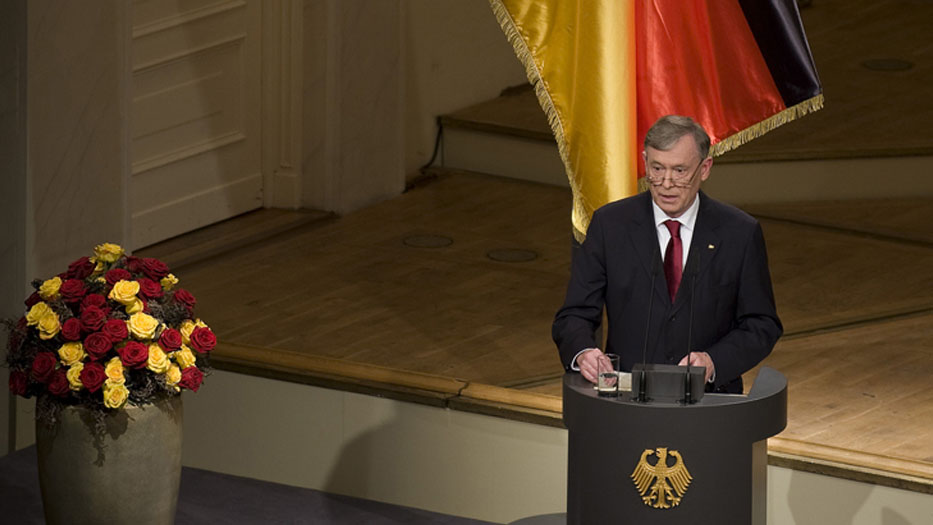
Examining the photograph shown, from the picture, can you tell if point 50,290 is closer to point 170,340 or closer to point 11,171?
point 170,340

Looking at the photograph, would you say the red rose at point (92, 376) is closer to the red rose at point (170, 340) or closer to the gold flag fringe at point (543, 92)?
the red rose at point (170, 340)

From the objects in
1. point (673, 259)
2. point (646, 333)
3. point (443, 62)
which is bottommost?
point (443, 62)

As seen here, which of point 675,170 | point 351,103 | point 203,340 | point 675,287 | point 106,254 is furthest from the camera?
point 351,103

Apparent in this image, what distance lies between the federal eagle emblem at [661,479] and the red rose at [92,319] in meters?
1.71

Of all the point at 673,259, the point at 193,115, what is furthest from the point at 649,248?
the point at 193,115

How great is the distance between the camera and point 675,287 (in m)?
4.21

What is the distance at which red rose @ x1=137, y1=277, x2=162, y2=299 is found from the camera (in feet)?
16.2

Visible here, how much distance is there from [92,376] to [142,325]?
0.20 m

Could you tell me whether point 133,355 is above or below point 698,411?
below

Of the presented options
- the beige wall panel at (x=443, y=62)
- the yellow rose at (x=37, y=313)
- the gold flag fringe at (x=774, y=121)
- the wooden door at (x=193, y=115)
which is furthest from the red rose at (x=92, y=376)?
the beige wall panel at (x=443, y=62)

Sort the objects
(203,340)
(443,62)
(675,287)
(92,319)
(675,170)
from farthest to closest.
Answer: (443,62) → (203,340) → (92,319) → (675,287) → (675,170)

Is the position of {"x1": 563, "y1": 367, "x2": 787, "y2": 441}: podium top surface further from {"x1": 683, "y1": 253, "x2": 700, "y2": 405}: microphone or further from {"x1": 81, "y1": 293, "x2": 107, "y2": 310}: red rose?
{"x1": 81, "y1": 293, "x2": 107, "y2": 310}: red rose

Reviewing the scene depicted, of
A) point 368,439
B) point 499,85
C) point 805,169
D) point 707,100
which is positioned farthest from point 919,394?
point 499,85

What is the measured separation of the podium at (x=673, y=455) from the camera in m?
3.86
